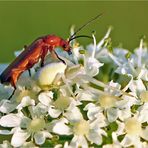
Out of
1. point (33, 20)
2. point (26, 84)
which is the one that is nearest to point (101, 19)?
point (33, 20)

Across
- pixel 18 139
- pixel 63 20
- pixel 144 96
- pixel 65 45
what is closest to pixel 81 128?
pixel 18 139

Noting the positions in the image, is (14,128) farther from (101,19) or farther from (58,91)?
(101,19)

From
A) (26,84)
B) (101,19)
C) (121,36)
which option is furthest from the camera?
(101,19)

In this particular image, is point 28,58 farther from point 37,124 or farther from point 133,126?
point 133,126

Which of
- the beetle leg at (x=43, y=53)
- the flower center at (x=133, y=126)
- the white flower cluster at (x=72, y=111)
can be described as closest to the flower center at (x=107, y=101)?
the white flower cluster at (x=72, y=111)

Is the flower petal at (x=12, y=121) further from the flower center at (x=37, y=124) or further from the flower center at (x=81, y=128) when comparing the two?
the flower center at (x=81, y=128)

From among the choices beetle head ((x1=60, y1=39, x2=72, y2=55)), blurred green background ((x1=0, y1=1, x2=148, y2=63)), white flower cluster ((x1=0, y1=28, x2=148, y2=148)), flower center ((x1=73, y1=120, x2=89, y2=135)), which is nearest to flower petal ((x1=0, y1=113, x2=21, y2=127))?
white flower cluster ((x1=0, y1=28, x2=148, y2=148))

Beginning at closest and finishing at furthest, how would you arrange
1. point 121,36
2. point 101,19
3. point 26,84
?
1. point 26,84
2. point 121,36
3. point 101,19

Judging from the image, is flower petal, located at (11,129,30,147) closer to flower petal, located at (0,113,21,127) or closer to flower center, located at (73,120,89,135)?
flower petal, located at (0,113,21,127)

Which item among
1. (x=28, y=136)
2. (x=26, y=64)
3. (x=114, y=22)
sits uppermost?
(x=26, y=64)
